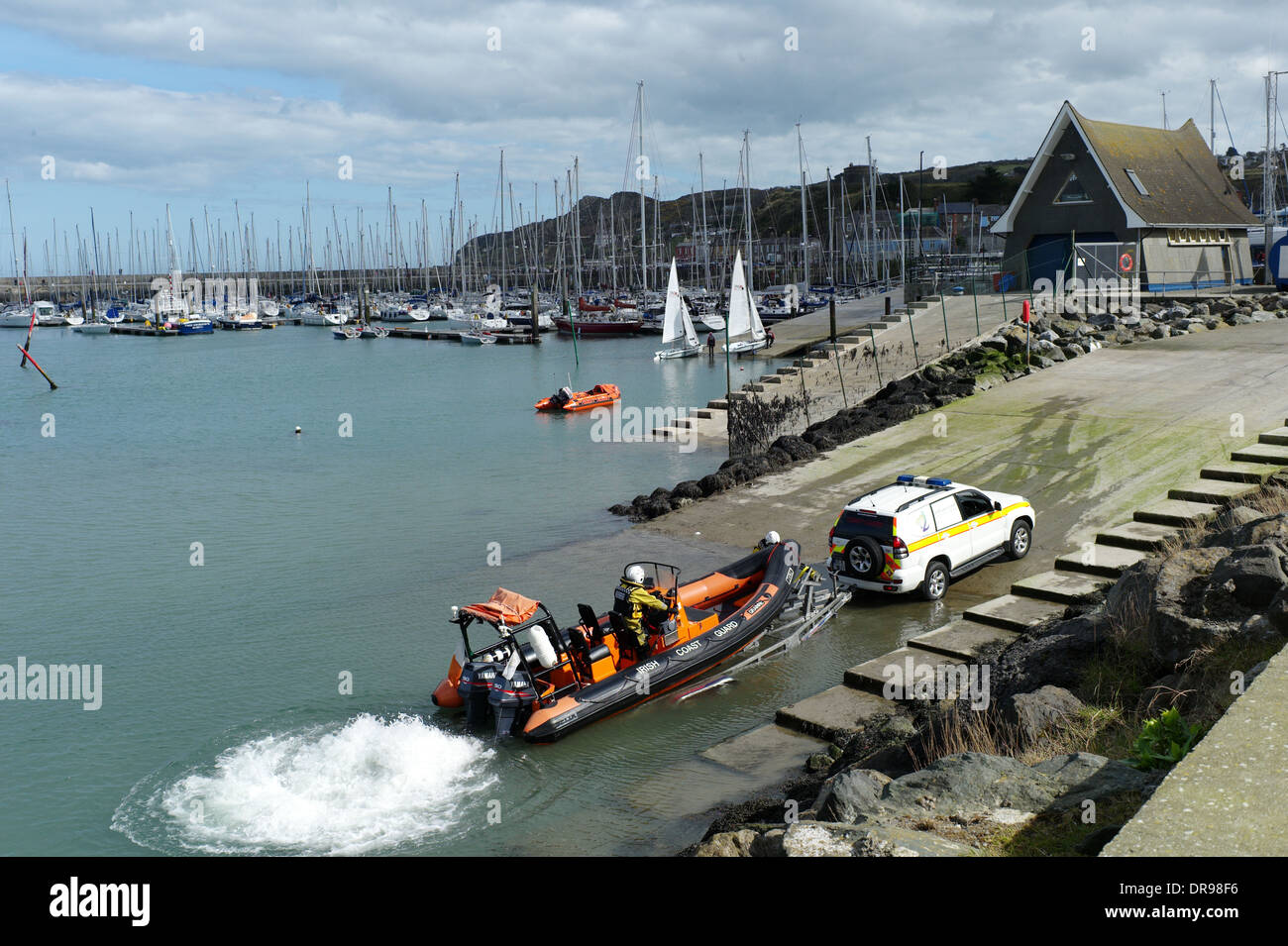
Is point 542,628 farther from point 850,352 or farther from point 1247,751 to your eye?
point 850,352

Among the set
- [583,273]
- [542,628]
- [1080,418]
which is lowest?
[542,628]

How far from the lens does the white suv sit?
16.5 meters

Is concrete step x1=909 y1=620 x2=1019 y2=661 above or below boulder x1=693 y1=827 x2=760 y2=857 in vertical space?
below

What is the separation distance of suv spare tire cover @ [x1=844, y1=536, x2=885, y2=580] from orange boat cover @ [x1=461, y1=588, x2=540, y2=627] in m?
5.80

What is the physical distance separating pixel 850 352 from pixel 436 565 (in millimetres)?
19101

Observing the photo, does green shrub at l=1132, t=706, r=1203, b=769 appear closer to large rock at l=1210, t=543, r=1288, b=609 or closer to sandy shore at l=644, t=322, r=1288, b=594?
large rock at l=1210, t=543, r=1288, b=609

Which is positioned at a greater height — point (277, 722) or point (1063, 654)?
point (1063, 654)

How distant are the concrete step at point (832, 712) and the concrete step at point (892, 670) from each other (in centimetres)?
13

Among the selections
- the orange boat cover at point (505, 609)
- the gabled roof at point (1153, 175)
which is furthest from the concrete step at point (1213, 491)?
the gabled roof at point (1153, 175)

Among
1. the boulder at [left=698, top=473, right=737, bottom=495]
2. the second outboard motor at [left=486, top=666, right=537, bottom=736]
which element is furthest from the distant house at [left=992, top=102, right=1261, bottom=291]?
the second outboard motor at [left=486, top=666, right=537, bottom=736]

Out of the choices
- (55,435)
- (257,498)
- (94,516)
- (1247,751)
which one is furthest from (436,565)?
(55,435)

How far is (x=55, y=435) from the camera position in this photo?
45.2 meters

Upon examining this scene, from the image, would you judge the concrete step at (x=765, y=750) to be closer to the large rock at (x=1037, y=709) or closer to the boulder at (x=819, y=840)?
the large rock at (x=1037, y=709)
